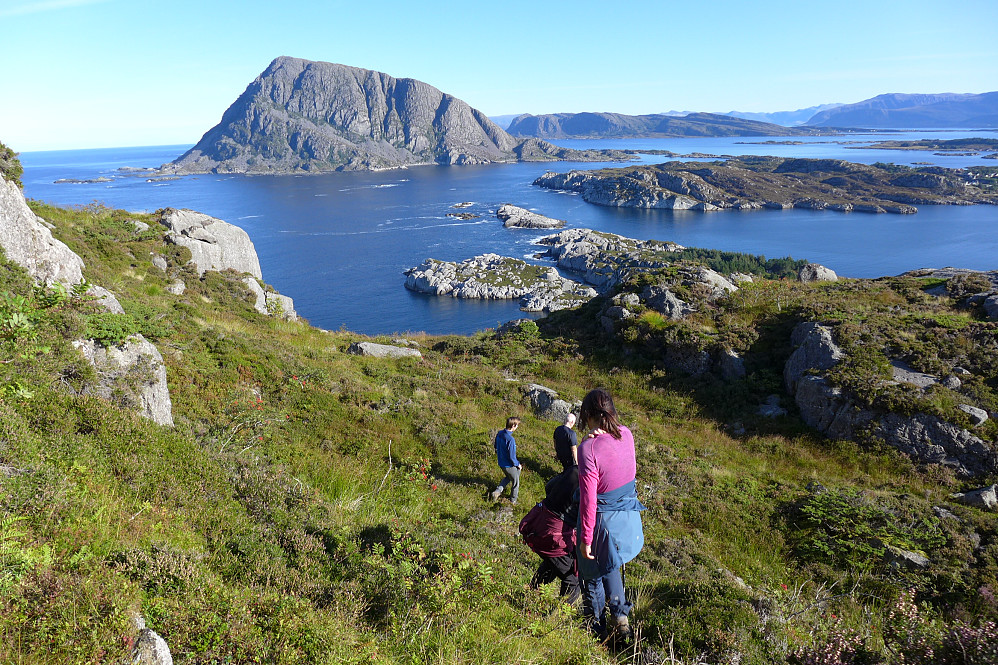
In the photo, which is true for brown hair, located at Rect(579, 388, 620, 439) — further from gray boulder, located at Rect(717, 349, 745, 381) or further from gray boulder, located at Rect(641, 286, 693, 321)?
gray boulder, located at Rect(641, 286, 693, 321)

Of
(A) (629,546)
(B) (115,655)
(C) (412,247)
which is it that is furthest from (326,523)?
(C) (412,247)

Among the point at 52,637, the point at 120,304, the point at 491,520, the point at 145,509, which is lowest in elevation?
the point at 491,520

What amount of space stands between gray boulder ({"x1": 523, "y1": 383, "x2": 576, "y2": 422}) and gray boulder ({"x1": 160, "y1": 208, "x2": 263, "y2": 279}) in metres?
18.2

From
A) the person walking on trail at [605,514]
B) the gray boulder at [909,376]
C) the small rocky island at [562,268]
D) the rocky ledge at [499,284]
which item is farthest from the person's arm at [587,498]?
the rocky ledge at [499,284]

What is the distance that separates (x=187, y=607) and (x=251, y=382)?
8.62 metres

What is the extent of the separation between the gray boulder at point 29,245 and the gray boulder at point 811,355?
65.4 ft

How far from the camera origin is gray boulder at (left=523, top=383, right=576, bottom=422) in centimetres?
1416

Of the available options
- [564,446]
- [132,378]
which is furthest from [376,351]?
[564,446]

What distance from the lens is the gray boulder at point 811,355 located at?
1471 cm

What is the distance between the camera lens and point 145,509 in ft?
15.7

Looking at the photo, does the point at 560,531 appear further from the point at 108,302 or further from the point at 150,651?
the point at 108,302

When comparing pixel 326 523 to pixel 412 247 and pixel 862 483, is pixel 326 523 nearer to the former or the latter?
pixel 862 483

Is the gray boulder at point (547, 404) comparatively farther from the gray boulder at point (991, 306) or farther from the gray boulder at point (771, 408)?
the gray boulder at point (991, 306)

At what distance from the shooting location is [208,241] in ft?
80.2
